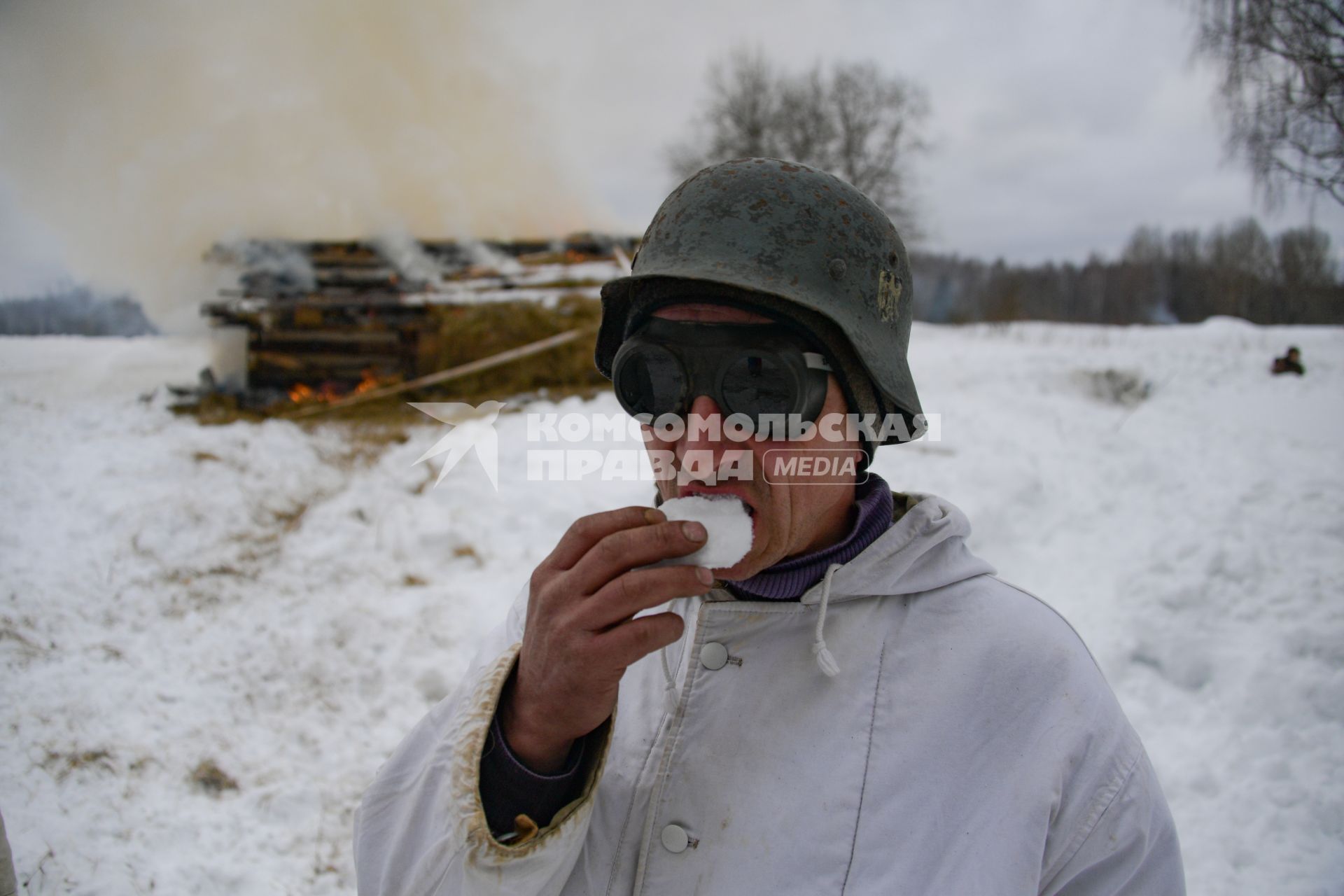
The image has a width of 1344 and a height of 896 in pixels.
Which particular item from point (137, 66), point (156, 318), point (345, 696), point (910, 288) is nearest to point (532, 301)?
point (156, 318)

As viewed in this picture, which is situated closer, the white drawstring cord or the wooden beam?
the white drawstring cord

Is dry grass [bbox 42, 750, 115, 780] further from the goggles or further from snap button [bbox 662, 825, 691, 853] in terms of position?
the goggles

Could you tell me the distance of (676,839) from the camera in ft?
4.34

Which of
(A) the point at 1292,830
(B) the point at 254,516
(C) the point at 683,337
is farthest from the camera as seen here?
(B) the point at 254,516

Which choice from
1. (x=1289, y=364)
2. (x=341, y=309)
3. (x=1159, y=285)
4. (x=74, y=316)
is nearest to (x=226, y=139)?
(x=341, y=309)

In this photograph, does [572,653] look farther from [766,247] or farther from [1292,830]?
[1292,830]

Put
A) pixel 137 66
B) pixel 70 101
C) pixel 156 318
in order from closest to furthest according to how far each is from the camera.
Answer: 1. pixel 70 101
2. pixel 156 318
3. pixel 137 66

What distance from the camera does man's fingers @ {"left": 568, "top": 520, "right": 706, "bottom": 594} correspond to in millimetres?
1158

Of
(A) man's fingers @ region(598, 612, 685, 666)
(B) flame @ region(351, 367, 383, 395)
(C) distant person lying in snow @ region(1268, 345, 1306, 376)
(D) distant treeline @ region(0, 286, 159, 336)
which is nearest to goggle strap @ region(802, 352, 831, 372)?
(A) man's fingers @ region(598, 612, 685, 666)

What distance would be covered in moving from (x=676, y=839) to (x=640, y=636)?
1.59 ft

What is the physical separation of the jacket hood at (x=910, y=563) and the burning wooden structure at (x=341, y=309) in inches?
395

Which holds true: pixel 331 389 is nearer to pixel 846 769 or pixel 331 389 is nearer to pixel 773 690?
pixel 773 690

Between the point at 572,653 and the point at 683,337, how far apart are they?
2.18 feet

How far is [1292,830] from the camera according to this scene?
118 inches
